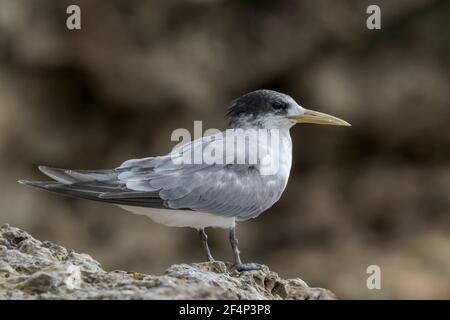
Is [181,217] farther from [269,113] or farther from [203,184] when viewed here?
[269,113]

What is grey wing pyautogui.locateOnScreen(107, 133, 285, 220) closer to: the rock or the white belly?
the white belly

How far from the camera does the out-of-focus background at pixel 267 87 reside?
12.8 meters

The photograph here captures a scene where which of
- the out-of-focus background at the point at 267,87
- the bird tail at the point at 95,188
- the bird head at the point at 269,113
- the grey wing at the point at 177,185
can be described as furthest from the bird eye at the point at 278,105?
the out-of-focus background at the point at 267,87

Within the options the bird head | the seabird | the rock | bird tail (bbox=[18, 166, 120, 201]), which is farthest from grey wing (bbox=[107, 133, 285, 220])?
the rock

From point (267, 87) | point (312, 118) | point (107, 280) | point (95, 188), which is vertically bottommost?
point (107, 280)

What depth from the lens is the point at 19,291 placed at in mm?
4582

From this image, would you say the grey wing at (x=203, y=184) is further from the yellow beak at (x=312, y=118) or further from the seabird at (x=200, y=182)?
the yellow beak at (x=312, y=118)

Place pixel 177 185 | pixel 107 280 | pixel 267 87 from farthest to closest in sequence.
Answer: pixel 267 87 < pixel 177 185 < pixel 107 280

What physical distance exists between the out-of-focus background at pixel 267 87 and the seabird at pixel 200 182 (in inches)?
232

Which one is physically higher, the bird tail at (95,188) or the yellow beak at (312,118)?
the yellow beak at (312,118)

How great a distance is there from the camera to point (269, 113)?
6.86m

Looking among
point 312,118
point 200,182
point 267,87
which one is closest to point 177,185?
point 200,182

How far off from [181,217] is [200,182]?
0.27m

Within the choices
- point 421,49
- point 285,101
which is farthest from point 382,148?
point 285,101
